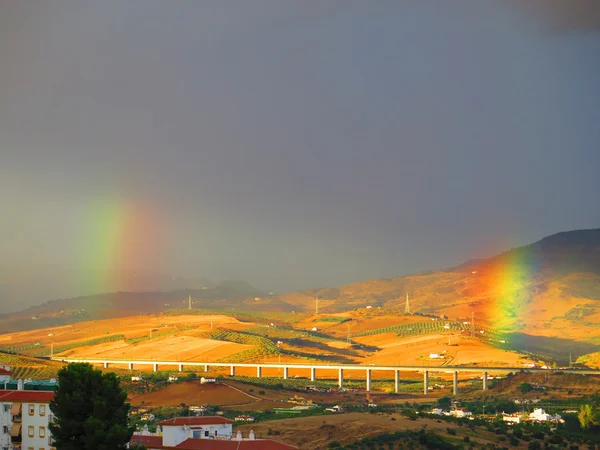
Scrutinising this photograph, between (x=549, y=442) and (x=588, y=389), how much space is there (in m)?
65.1

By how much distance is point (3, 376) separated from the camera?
8394 centimetres

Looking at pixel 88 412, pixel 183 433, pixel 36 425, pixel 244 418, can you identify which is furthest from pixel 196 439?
pixel 244 418

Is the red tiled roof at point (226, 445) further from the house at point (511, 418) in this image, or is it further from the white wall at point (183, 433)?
the house at point (511, 418)

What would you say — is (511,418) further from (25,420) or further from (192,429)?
(25,420)

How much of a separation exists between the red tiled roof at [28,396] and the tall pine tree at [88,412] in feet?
30.8

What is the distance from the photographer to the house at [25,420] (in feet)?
230

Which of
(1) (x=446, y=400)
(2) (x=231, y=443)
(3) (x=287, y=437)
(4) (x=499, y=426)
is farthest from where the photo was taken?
(1) (x=446, y=400)

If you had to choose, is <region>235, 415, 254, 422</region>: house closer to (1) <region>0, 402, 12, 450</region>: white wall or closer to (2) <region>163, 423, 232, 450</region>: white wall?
(2) <region>163, 423, 232, 450</region>: white wall

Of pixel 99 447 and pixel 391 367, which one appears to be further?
pixel 391 367

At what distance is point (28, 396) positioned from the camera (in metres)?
71.7

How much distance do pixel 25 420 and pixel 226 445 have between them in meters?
13.4

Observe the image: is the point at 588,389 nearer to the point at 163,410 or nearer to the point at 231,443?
the point at 163,410

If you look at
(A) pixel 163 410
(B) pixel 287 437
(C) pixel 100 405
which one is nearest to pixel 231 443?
(C) pixel 100 405

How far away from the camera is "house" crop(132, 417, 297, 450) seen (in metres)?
68.9
